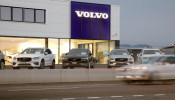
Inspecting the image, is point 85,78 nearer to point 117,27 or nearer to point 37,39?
point 37,39

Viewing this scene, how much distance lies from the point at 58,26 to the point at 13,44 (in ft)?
19.9

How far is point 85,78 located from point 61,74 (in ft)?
5.45

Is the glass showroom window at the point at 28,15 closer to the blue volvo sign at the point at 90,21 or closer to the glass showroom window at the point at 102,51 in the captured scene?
the blue volvo sign at the point at 90,21

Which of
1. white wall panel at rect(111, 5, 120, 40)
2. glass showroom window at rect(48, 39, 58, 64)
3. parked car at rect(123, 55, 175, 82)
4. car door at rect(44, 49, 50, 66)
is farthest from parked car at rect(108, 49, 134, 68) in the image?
white wall panel at rect(111, 5, 120, 40)

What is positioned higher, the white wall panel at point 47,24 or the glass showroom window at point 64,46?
the white wall panel at point 47,24

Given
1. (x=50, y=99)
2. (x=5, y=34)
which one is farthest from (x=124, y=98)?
(x=5, y=34)

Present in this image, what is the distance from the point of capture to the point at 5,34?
41.4 metres

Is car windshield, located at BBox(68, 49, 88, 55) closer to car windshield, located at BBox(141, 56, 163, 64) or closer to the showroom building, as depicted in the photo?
car windshield, located at BBox(141, 56, 163, 64)

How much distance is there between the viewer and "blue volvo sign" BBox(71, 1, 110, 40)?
4616cm

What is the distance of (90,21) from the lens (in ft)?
156

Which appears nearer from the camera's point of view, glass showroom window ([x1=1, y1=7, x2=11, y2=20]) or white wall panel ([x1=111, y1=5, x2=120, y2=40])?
glass showroom window ([x1=1, y1=7, x2=11, y2=20])

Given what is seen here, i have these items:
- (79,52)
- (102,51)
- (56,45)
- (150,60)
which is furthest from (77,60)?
(102,51)

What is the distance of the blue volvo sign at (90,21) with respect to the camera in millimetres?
46156

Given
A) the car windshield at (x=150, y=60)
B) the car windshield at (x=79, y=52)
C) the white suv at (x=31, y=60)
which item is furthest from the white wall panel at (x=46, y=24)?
the car windshield at (x=150, y=60)
